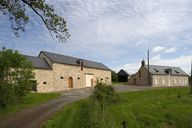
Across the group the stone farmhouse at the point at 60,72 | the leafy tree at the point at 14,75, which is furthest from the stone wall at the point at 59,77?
the leafy tree at the point at 14,75

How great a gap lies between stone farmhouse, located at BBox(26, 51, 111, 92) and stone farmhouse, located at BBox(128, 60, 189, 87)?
49.7 feet

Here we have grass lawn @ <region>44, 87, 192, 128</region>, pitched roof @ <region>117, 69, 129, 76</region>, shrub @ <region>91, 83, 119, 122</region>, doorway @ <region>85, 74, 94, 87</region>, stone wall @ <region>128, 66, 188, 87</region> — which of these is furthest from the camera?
pitched roof @ <region>117, 69, 129, 76</region>

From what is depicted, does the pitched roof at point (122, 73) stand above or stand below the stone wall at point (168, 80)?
above

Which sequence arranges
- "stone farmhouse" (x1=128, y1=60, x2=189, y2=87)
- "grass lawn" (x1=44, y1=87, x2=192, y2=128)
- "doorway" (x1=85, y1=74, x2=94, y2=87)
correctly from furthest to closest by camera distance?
1. "stone farmhouse" (x1=128, y1=60, x2=189, y2=87)
2. "doorway" (x1=85, y1=74, x2=94, y2=87)
3. "grass lawn" (x1=44, y1=87, x2=192, y2=128)

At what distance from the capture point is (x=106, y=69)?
214 ft

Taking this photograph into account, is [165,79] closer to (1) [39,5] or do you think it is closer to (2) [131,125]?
(2) [131,125]

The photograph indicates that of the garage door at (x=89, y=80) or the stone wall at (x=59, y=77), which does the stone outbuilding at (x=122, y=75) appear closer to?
the stone wall at (x=59, y=77)

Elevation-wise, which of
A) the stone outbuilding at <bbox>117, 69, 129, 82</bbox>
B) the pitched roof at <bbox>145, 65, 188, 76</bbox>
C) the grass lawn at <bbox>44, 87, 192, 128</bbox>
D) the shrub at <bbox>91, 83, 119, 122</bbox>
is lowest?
the grass lawn at <bbox>44, 87, 192, 128</bbox>

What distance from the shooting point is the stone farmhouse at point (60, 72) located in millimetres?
42116

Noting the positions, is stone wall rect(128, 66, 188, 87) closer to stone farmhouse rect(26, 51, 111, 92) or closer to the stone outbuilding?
the stone outbuilding

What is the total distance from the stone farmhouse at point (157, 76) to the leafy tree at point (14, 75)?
45556mm

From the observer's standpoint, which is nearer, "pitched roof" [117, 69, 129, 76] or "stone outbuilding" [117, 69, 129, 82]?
"pitched roof" [117, 69, 129, 76]

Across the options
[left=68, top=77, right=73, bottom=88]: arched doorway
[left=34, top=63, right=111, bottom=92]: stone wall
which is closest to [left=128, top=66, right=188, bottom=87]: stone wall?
[left=34, top=63, right=111, bottom=92]: stone wall

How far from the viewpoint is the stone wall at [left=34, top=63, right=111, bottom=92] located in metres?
41.9
